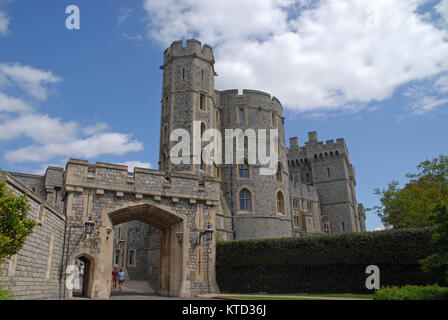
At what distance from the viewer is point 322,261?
17953 millimetres

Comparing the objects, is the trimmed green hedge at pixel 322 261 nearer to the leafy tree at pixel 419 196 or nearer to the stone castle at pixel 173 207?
the stone castle at pixel 173 207

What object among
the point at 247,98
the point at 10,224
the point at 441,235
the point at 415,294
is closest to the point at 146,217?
the point at 10,224

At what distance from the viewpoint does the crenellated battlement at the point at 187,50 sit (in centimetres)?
2792

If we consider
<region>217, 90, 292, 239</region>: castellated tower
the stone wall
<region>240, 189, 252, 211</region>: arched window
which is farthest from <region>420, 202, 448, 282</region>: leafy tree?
<region>240, 189, 252, 211</region>: arched window

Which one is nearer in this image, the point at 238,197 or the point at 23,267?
the point at 23,267

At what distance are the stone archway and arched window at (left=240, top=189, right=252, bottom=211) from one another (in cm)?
1028

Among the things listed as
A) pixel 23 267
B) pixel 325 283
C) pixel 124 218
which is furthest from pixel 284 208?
pixel 23 267

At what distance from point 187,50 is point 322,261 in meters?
18.2

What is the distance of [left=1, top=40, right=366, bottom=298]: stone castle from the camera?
14.6 m

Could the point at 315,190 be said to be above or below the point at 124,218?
above

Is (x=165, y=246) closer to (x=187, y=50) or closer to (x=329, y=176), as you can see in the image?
(x=187, y=50)

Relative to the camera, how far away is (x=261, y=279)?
19.0m
